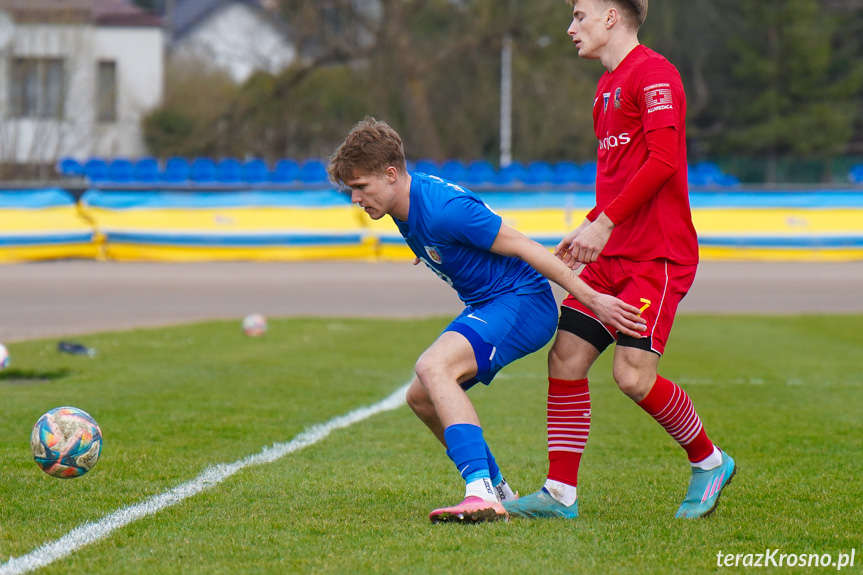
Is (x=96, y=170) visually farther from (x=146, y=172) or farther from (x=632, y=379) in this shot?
(x=632, y=379)

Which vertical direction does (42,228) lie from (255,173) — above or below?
above

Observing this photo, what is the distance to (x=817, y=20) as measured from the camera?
180 feet

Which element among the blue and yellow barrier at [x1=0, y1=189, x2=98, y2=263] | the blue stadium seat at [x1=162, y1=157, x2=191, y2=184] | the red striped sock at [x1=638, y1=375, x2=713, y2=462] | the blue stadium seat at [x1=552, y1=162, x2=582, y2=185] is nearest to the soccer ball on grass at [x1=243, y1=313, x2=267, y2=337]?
the red striped sock at [x1=638, y1=375, x2=713, y2=462]

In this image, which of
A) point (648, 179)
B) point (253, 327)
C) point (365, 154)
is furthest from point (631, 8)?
point (253, 327)

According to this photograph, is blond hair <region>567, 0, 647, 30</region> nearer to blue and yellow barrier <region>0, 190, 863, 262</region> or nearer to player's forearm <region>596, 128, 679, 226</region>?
player's forearm <region>596, 128, 679, 226</region>

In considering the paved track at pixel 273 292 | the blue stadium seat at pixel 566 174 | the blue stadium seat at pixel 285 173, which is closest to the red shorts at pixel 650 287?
the paved track at pixel 273 292

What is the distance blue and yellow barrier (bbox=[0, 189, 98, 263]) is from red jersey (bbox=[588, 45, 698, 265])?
57.2 feet

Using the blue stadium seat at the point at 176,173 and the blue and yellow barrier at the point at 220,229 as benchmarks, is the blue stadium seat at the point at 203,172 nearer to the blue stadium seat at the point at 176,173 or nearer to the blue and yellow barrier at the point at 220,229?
the blue stadium seat at the point at 176,173

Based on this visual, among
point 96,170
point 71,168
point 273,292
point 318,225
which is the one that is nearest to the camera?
point 273,292

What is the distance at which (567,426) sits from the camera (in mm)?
4551

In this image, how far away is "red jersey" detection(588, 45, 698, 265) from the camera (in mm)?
4230

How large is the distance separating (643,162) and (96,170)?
2906 cm

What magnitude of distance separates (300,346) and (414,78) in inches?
1061

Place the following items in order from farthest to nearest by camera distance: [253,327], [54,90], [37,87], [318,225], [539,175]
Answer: [54,90] < [37,87] < [539,175] < [318,225] < [253,327]
